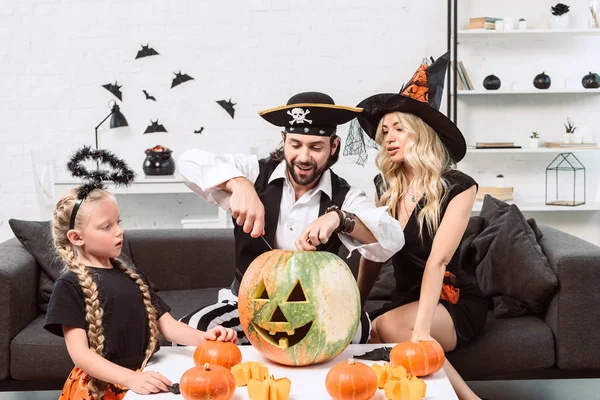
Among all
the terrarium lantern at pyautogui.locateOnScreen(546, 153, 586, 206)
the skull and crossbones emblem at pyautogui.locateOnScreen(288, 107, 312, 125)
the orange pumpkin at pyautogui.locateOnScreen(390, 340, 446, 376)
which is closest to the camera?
the orange pumpkin at pyautogui.locateOnScreen(390, 340, 446, 376)

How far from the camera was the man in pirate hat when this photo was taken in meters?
2.08

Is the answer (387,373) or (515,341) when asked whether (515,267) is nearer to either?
(515,341)

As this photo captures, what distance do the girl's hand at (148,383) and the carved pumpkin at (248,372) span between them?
150 millimetres

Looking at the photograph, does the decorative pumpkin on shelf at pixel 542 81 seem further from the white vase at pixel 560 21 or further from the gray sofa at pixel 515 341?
the gray sofa at pixel 515 341

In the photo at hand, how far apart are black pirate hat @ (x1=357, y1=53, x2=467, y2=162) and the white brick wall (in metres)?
2.81

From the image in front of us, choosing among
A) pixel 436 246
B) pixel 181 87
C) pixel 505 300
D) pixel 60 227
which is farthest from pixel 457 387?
pixel 181 87

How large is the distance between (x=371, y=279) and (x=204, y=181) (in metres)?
0.70

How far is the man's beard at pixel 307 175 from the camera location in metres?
2.31

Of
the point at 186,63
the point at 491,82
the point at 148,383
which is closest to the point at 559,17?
the point at 491,82

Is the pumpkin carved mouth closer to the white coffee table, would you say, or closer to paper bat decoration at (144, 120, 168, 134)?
the white coffee table

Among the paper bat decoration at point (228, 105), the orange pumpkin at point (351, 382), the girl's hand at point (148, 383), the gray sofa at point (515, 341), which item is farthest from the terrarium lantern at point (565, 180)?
the girl's hand at point (148, 383)

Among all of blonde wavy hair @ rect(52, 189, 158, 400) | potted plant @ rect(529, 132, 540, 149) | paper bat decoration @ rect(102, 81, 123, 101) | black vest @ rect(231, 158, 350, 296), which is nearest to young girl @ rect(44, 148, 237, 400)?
blonde wavy hair @ rect(52, 189, 158, 400)

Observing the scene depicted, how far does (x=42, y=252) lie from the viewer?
3.13 meters

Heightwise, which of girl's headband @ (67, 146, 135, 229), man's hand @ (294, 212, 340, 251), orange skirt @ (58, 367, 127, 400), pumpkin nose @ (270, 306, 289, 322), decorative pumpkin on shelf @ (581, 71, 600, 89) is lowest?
orange skirt @ (58, 367, 127, 400)
